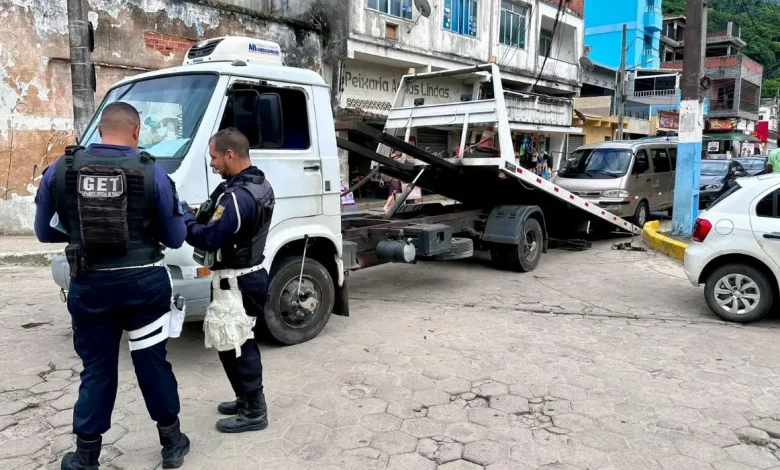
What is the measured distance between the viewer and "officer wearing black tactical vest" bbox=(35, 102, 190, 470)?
2654 millimetres

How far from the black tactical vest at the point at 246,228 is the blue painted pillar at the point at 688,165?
27.4 ft

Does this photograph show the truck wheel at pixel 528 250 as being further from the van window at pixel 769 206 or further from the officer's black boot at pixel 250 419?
the officer's black boot at pixel 250 419

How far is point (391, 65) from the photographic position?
58.3 ft

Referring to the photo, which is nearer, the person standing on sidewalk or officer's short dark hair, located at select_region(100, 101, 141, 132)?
officer's short dark hair, located at select_region(100, 101, 141, 132)

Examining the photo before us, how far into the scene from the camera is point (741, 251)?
5.56 meters

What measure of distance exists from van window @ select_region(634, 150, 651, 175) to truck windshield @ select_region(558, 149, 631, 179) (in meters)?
0.23

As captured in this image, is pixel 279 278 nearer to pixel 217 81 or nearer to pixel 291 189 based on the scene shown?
pixel 291 189

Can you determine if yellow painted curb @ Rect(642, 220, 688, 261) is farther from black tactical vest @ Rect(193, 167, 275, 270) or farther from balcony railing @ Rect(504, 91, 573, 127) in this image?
black tactical vest @ Rect(193, 167, 275, 270)

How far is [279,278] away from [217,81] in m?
1.59

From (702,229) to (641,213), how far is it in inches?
250

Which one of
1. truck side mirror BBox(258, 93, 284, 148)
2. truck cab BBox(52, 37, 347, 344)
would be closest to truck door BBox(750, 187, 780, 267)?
truck cab BBox(52, 37, 347, 344)

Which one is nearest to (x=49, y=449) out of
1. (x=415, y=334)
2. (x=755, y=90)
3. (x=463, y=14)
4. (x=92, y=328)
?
(x=92, y=328)

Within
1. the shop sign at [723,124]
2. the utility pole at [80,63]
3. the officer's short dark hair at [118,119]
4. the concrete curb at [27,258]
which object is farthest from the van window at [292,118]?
the shop sign at [723,124]

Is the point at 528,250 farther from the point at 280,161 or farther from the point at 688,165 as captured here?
the point at 280,161
